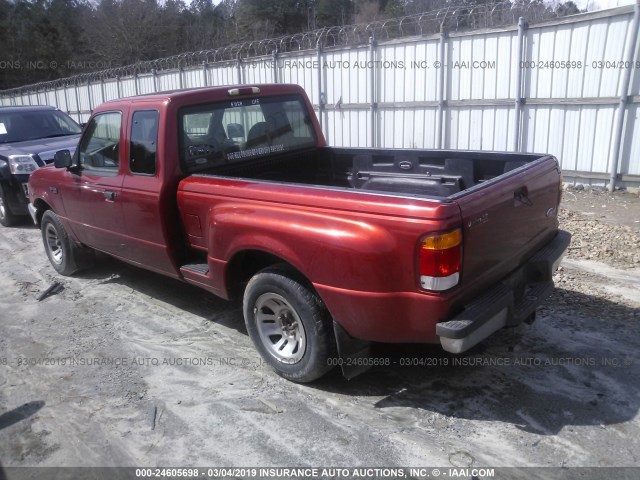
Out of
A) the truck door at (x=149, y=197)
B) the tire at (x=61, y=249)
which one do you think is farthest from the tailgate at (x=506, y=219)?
the tire at (x=61, y=249)

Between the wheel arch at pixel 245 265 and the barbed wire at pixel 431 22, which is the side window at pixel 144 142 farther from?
the barbed wire at pixel 431 22

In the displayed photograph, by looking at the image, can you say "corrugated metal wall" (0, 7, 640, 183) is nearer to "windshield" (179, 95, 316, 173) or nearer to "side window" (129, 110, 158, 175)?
"windshield" (179, 95, 316, 173)

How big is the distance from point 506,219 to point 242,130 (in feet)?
8.14

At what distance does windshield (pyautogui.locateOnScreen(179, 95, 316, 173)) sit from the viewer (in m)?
4.36

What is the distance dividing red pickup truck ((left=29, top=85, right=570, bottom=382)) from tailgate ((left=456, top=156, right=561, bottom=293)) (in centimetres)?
1

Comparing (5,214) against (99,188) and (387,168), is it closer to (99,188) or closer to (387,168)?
(99,188)

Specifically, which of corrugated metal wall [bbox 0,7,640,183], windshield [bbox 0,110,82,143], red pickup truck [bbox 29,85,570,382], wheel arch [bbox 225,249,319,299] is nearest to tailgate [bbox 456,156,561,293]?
red pickup truck [bbox 29,85,570,382]

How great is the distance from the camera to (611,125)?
8.47 meters

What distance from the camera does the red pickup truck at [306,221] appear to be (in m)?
2.94

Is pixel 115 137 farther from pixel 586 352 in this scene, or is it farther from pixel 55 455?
pixel 586 352

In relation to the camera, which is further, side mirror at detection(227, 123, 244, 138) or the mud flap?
side mirror at detection(227, 123, 244, 138)

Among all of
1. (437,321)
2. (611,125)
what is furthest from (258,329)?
(611,125)

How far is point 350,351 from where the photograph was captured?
132 inches

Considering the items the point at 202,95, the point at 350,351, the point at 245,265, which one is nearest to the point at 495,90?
the point at 202,95
